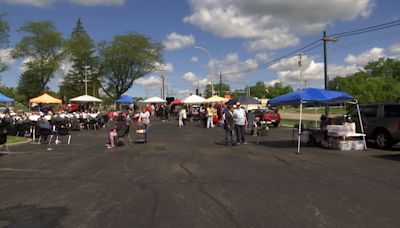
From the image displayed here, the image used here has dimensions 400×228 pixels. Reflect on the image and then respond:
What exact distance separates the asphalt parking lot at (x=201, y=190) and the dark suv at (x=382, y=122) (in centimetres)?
167

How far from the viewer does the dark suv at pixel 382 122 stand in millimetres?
16453

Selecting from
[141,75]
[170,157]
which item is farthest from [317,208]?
[141,75]

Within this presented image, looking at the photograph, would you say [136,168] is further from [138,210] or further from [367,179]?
[367,179]

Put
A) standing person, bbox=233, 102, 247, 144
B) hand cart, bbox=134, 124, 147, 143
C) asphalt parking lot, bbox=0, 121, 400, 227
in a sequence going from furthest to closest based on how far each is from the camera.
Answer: hand cart, bbox=134, 124, 147, 143, standing person, bbox=233, 102, 247, 144, asphalt parking lot, bbox=0, 121, 400, 227

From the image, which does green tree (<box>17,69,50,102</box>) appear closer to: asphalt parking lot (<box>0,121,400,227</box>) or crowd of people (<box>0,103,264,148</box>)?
crowd of people (<box>0,103,264,148</box>)

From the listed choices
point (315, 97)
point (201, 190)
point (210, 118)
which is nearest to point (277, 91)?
point (210, 118)

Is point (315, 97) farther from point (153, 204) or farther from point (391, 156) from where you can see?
point (153, 204)

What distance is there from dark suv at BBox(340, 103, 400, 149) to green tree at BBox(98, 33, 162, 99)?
6874 cm

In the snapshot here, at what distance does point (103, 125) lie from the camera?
3469cm

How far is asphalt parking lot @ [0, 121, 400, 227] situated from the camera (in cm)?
657

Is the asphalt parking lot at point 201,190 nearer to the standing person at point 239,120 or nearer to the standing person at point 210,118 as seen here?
the standing person at point 239,120

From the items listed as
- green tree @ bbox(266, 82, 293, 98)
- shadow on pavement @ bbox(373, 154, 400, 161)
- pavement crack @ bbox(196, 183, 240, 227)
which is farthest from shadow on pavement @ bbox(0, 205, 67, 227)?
green tree @ bbox(266, 82, 293, 98)

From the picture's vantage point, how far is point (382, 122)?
17000mm

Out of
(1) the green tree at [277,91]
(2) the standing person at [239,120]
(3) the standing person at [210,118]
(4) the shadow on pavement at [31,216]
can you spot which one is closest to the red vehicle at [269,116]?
(3) the standing person at [210,118]
